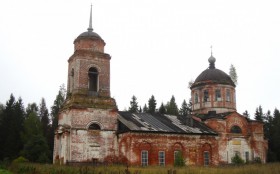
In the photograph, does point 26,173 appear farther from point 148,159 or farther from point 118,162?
point 148,159

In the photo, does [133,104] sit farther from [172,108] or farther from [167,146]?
[167,146]

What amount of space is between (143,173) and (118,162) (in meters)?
11.7

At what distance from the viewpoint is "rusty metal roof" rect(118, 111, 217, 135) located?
3052 cm

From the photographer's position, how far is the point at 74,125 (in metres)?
28.7

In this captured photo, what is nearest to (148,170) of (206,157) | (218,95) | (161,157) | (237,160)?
(161,157)

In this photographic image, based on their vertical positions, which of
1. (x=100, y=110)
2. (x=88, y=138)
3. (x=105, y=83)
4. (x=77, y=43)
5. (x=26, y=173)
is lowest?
(x=26, y=173)

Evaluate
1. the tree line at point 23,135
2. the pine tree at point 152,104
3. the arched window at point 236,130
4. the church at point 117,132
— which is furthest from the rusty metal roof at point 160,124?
the pine tree at point 152,104

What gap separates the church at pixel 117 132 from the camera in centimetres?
2900

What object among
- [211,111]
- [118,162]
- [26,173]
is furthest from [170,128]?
[26,173]

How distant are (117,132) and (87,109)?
10.1 ft

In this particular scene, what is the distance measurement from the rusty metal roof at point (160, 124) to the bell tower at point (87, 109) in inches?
57.3

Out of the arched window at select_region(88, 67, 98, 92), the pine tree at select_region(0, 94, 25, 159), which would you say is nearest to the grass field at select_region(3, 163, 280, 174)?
the arched window at select_region(88, 67, 98, 92)

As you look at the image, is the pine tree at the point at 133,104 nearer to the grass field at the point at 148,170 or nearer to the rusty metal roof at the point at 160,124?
the rusty metal roof at the point at 160,124

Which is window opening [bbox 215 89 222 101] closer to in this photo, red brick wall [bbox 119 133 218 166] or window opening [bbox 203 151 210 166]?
red brick wall [bbox 119 133 218 166]
